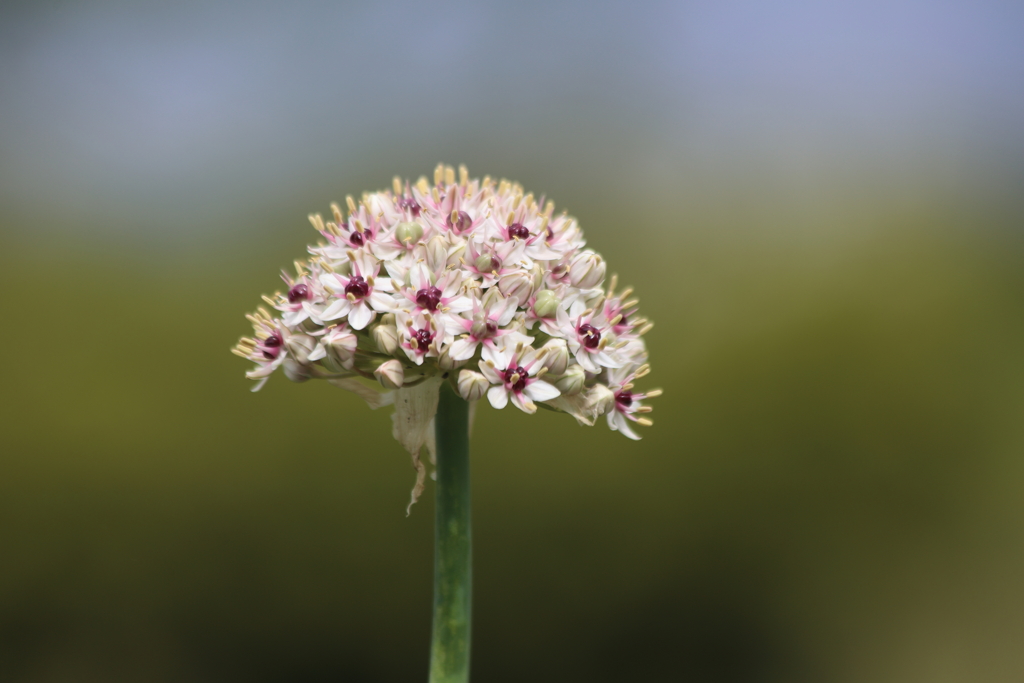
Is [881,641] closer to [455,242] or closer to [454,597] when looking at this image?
[454,597]

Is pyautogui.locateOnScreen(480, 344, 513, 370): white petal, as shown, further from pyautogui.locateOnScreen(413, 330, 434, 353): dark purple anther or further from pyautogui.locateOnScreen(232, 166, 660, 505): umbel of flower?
pyautogui.locateOnScreen(413, 330, 434, 353): dark purple anther

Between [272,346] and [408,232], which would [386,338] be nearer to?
[408,232]

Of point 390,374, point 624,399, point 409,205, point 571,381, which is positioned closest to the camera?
point 390,374

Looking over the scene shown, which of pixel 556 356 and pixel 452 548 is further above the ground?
pixel 556 356

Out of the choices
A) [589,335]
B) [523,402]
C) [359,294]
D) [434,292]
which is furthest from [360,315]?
[589,335]

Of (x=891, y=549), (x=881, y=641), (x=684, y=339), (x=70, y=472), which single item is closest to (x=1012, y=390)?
(x=891, y=549)

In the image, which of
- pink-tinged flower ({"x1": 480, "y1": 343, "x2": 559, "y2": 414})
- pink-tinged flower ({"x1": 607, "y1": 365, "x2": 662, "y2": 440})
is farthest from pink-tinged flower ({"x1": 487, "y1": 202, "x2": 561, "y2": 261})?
pink-tinged flower ({"x1": 607, "y1": 365, "x2": 662, "y2": 440})
